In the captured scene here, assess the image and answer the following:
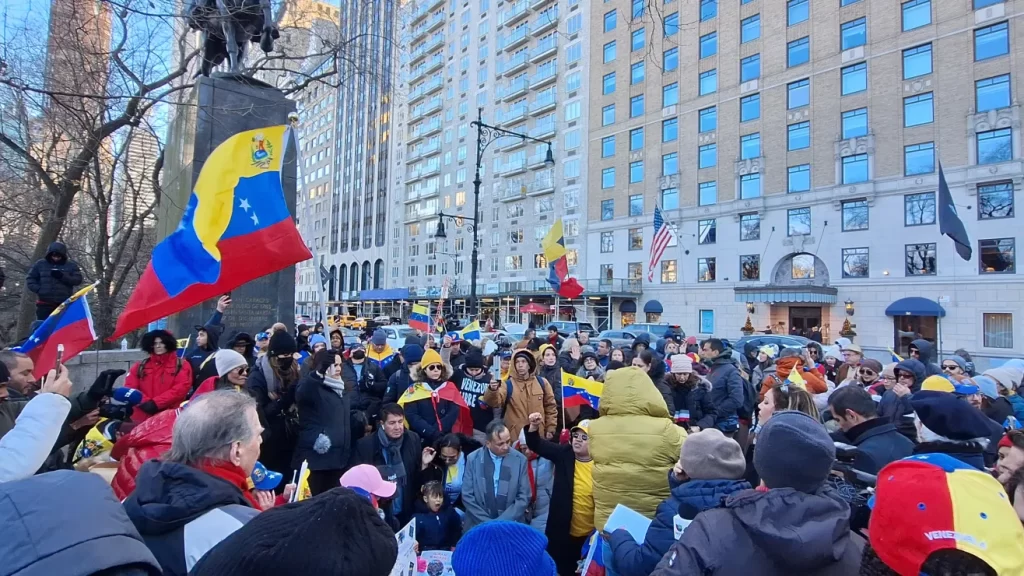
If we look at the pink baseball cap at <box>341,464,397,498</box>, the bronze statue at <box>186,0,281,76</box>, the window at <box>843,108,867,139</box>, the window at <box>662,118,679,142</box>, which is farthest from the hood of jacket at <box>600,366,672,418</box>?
the window at <box>662,118,679,142</box>

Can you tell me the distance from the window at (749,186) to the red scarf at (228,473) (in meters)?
40.4

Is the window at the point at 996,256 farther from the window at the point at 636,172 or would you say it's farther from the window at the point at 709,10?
the window at the point at 709,10

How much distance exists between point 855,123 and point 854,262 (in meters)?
8.47

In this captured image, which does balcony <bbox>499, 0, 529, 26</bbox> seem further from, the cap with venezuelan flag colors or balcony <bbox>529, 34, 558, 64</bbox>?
the cap with venezuelan flag colors

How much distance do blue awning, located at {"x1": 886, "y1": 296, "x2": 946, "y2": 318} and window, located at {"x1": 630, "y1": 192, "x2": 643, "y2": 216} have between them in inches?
721

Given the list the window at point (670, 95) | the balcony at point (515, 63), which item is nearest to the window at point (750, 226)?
the window at point (670, 95)

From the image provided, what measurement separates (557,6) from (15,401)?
5459 centimetres

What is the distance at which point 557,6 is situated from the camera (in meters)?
50.9

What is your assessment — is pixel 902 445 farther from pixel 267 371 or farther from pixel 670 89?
pixel 670 89

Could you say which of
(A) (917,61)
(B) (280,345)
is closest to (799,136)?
(A) (917,61)

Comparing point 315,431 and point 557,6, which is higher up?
point 557,6

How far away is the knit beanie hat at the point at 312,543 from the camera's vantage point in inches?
43.4

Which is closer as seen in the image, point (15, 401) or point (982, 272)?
point (15, 401)

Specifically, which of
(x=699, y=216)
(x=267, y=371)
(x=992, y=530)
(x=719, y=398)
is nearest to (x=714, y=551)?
(x=992, y=530)
